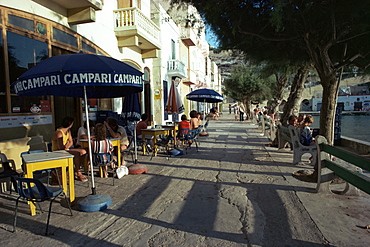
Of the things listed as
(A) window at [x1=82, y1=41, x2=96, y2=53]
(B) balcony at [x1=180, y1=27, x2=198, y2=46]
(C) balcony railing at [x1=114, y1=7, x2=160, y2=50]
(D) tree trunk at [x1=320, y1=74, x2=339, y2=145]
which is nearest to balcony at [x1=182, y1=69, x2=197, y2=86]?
(B) balcony at [x1=180, y1=27, x2=198, y2=46]

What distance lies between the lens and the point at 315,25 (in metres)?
6.55

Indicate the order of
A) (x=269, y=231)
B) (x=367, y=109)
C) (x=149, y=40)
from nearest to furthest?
(x=269, y=231), (x=149, y=40), (x=367, y=109)

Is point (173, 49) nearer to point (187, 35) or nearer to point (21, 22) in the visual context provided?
point (187, 35)

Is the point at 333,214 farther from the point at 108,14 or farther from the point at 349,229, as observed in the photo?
the point at 108,14

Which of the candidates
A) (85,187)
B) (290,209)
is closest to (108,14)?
(85,187)

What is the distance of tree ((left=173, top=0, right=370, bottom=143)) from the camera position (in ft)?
18.8

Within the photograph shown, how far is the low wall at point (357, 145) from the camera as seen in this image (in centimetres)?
891

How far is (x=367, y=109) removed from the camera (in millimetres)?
67562

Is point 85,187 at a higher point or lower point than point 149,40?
lower

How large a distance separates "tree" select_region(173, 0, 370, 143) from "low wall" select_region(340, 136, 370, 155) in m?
3.02

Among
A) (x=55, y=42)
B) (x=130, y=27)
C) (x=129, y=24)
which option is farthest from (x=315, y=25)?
(x=129, y=24)

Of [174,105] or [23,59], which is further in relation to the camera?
[174,105]

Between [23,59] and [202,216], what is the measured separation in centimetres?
661

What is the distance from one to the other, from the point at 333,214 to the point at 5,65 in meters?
7.90
